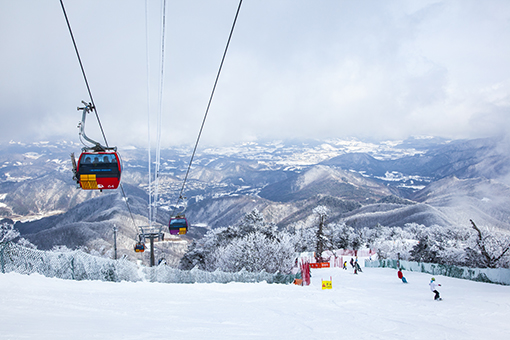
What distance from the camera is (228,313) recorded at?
41.7 feet

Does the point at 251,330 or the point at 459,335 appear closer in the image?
the point at 251,330

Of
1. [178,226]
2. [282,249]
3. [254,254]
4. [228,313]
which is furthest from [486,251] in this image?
[228,313]

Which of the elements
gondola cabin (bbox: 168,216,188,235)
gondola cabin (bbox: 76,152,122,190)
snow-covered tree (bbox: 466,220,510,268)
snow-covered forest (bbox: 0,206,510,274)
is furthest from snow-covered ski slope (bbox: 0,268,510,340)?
snow-covered tree (bbox: 466,220,510,268)

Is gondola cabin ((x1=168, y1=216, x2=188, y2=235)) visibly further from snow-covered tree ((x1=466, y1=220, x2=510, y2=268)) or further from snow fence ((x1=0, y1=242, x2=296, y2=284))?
snow-covered tree ((x1=466, y1=220, x2=510, y2=268))

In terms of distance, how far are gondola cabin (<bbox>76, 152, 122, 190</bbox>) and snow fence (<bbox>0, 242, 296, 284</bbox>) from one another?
5.85 meters

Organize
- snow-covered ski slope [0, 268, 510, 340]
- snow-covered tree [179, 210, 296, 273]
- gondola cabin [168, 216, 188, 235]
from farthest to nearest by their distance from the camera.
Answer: snow-covered tree [179, 210, 296, 273] < gondola cabin [168, 216, 188, 235] < snow-covered ski slope [0, 268, 510, 340]

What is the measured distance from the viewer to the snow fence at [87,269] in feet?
50.3

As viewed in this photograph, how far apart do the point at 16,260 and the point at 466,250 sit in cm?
5040

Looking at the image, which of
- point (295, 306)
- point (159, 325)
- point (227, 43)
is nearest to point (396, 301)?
point (295, 306)

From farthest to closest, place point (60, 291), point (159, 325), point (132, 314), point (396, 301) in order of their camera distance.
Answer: point (396, 301), point (60, 291), point (132, 314), point (159, 325)

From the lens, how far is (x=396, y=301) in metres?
18.3

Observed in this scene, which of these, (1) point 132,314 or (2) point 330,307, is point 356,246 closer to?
(2) point 330,307

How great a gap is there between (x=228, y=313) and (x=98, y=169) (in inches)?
336

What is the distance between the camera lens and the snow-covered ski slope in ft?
27.8
